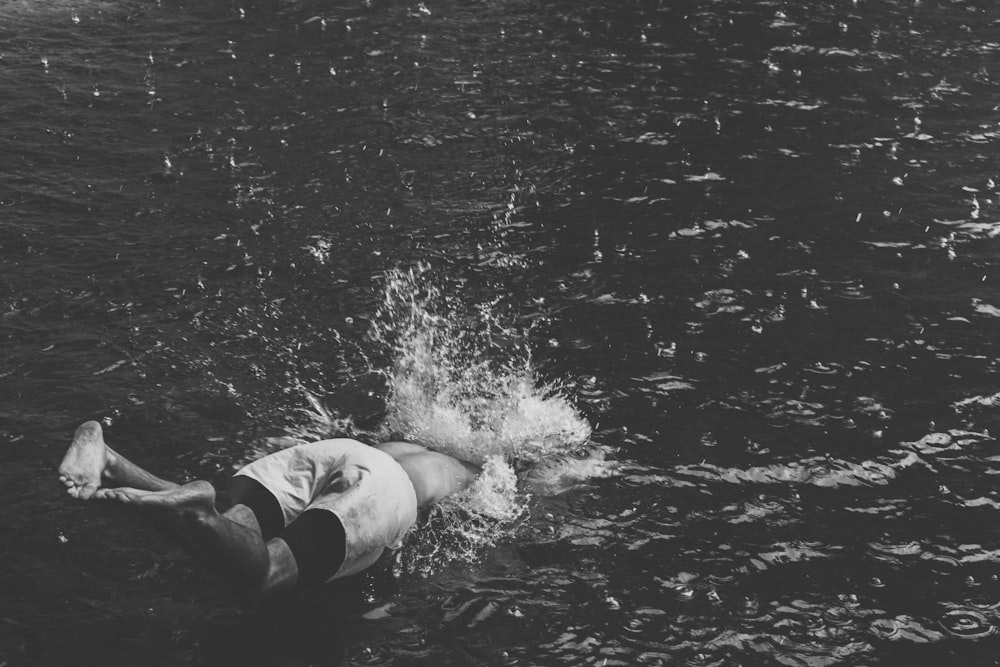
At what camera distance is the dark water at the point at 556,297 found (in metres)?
8.01

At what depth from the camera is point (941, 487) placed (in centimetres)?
970

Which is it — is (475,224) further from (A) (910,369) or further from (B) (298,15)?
(B) (298,15)

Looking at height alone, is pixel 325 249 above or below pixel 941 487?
above

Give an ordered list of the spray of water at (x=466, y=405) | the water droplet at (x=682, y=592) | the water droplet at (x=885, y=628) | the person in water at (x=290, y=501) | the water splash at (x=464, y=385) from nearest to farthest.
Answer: the person in water at (x=290, y=501)
the water droplet at (x=885, y=628)
the water droplet at (x=682, y=592)
the spray of water at (x=466, y=405)
the water splash at (x=464, y=385)

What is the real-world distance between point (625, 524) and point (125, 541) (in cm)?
437

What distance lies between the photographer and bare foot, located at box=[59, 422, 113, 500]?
624cm

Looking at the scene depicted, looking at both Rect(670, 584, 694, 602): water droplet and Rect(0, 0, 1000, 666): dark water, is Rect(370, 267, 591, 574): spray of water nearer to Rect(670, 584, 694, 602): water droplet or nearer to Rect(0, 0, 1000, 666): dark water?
Rect(0, 0, 1000, 666): dark water

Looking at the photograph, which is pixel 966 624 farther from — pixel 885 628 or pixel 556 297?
pixel 556 297

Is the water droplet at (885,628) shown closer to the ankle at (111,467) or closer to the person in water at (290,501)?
the person in water at (290,501)

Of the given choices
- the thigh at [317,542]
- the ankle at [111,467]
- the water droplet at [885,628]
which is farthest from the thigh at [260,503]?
the water droplet at [885,628]

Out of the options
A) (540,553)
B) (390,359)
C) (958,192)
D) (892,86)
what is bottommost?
(540,553)

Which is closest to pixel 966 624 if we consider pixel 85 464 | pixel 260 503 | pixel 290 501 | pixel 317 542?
pixel 317 542

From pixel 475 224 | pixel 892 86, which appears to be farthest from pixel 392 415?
pixel 892 86

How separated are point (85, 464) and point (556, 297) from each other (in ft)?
24.4
